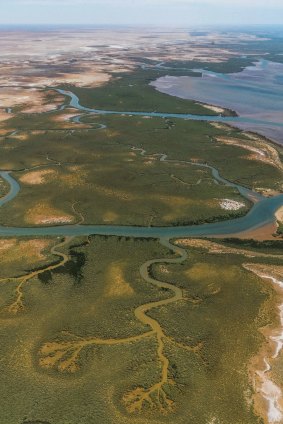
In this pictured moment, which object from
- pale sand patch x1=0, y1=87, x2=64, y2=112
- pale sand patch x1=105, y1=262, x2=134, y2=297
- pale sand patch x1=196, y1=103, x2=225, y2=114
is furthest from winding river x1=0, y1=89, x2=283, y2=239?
pale sand patch x1=0, y1=87, x2=64, y2=112

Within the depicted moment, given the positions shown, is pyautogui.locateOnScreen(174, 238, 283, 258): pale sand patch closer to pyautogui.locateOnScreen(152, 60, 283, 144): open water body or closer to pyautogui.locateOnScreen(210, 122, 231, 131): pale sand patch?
pyautogui.locateOnScreen(152, 60, 283, 144): open water body

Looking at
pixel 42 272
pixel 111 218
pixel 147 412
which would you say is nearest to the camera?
pixel 147 412

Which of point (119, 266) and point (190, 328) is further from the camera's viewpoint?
point (119, 266)

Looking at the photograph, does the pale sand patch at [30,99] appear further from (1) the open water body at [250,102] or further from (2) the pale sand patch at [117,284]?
(2) the pale sand patch at [117,284]

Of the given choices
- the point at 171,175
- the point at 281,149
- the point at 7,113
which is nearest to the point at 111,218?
the point at 171,175

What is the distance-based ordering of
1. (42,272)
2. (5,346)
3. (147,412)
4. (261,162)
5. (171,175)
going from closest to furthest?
(147,412) < (5,346) < (42,272) < (171,175) < (261,162)

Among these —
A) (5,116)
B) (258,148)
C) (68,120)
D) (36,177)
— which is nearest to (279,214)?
(258,148)

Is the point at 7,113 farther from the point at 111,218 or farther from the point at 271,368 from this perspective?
the point at 271,368
